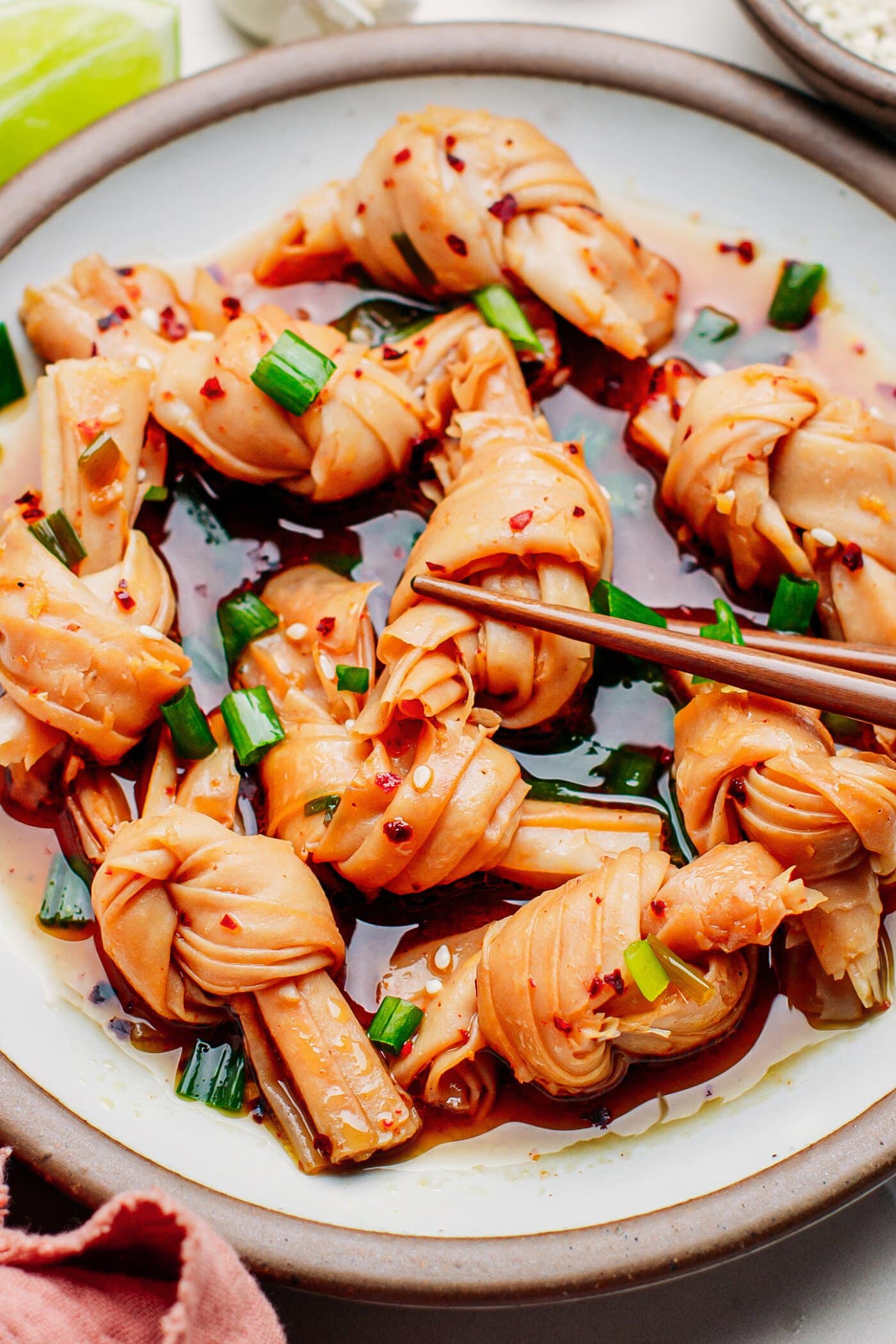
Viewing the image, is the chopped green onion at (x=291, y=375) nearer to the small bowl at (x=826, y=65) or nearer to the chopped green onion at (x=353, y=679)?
the chopped green onion at (x=353, y=679)

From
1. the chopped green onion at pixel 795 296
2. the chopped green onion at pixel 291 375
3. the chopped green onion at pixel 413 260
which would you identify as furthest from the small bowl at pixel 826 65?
the chopped green onion at pixel 291 375

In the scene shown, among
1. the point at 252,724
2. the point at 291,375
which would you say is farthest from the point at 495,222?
the point at 252,724

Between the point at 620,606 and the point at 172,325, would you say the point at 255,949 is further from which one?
the point at 172,325

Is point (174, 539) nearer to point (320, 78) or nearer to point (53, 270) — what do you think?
point (53, 270)

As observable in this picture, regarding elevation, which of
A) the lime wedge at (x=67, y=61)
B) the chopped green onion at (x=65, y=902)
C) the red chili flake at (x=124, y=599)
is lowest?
the chopped green onion at (x=65, y=902)

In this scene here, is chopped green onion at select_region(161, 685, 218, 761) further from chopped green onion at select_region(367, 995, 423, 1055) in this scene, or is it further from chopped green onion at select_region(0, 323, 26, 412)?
chopped green onion at select_region(0, 323, 26, 412)

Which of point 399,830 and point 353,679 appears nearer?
point 399,830
